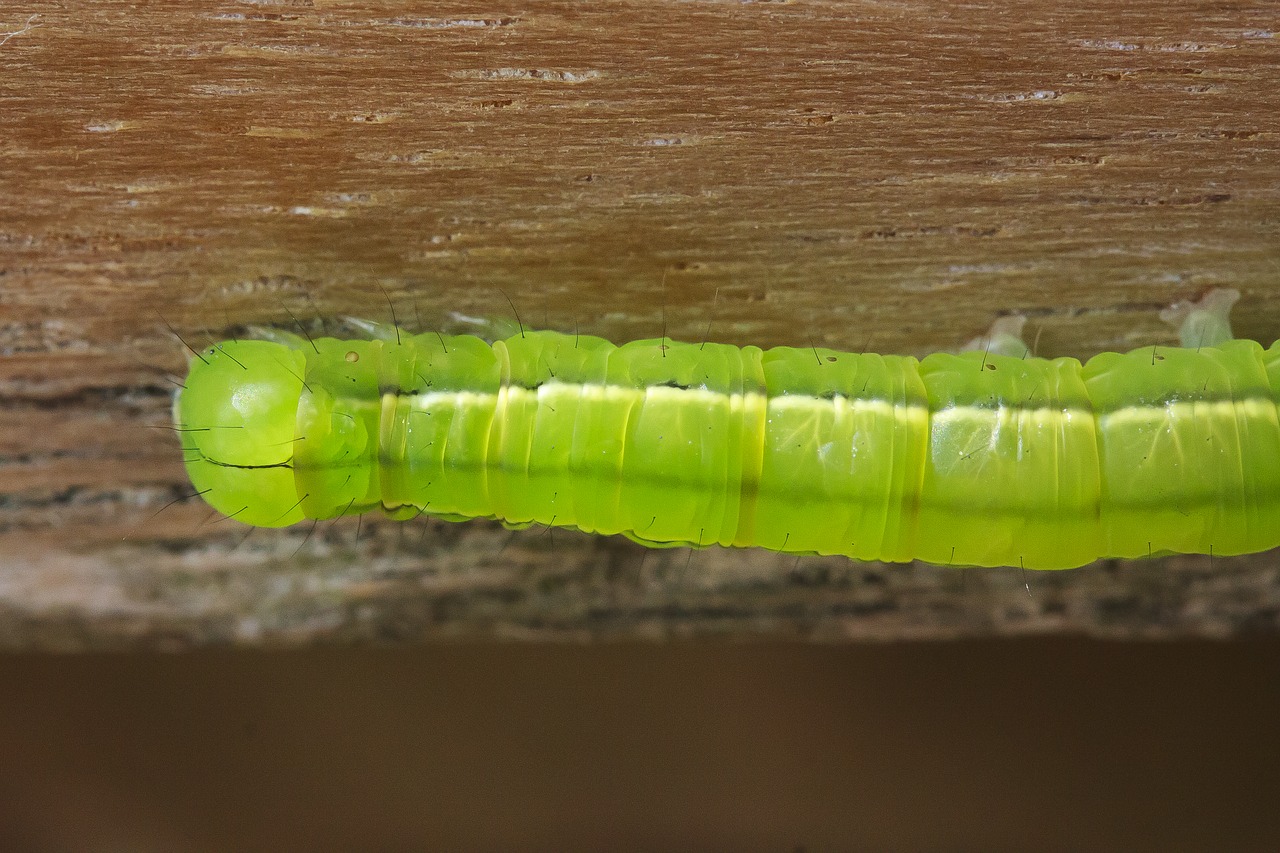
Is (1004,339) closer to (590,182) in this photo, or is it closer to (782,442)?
(782,442)

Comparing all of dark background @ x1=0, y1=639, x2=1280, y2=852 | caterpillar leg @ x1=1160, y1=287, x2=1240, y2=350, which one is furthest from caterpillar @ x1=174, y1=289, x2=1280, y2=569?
dark background @ x1=0, y1=639, x2=1280, y2=852

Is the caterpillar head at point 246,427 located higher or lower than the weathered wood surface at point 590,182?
lower

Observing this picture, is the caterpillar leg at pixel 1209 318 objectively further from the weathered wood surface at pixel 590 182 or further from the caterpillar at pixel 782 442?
the caterpillar at pixel 782 442

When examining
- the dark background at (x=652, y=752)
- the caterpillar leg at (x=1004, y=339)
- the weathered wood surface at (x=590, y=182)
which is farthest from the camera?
the dark background at (x=652, y=752)

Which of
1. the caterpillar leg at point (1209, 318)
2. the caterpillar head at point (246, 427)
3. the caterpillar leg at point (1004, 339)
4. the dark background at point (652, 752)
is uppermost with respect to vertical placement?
the caterpillar leg at point (1209, 318)

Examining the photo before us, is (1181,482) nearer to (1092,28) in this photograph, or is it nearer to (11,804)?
(1092,28)

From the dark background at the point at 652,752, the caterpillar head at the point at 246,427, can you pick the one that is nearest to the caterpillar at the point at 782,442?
the caterpillar head at the point at 246,427

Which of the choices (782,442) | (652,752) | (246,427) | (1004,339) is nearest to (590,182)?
(782,442)
